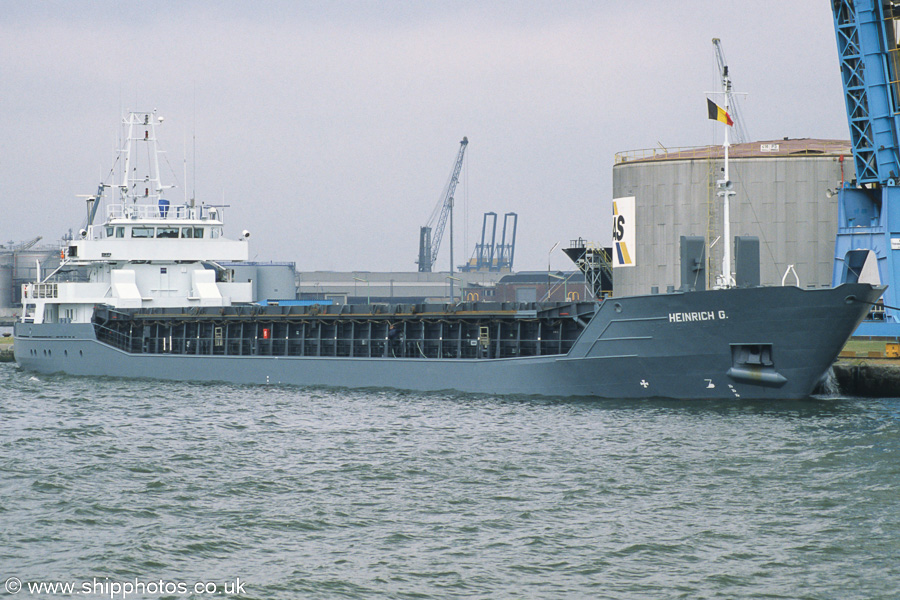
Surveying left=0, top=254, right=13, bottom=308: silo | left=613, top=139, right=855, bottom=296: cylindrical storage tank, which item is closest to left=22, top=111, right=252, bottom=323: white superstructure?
left=613, top=139, right=855, bottom=296: cylindrical storage tank

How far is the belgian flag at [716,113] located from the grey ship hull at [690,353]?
4723mm

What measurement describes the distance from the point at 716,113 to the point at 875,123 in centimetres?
1235

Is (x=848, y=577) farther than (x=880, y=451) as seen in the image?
No

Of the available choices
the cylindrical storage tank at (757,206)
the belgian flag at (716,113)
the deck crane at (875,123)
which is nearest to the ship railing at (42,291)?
the cylindrical storage tank at (757,206)

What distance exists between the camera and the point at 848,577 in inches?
509

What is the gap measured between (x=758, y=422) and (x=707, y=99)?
8.72 meters

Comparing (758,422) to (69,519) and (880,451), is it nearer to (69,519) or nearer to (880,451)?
(880,451)

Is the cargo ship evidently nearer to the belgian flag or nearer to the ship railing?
the ship railing

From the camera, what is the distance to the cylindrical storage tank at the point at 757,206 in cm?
4334

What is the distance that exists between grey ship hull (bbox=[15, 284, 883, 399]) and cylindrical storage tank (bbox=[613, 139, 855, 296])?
1501cm

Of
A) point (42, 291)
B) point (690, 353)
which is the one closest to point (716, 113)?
point (690, 353)

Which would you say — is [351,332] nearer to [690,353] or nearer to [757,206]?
[690,353]

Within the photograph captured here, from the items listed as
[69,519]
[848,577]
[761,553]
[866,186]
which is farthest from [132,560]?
[866,186]

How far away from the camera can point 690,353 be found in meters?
26.3
